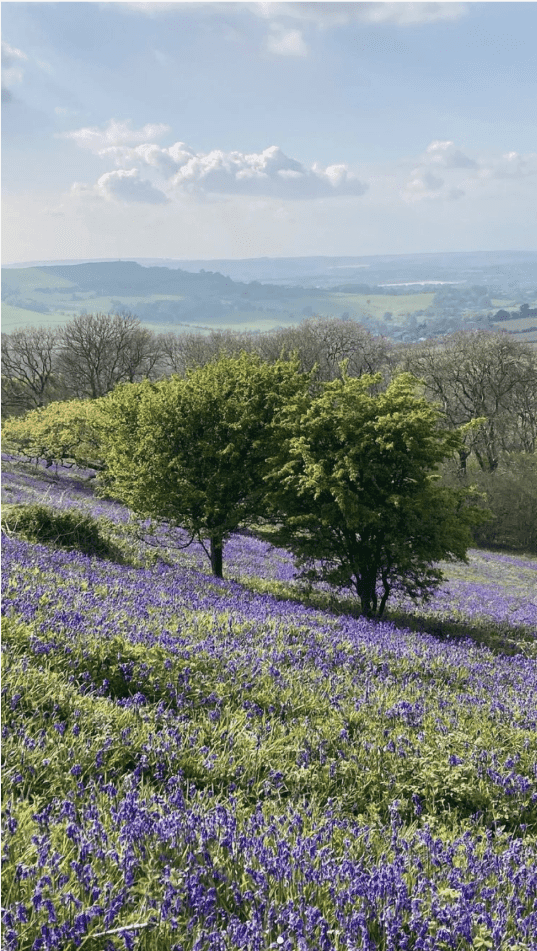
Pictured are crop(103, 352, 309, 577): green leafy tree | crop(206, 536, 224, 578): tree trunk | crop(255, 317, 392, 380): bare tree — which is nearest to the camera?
crop(103, 352, 309, 577): green leafy tree

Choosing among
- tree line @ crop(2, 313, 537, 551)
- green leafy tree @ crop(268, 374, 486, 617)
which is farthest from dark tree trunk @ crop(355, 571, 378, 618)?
tree line @ crop(2, 313, 537, 551)

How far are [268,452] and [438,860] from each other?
12.5 m

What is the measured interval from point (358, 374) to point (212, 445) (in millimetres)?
49978

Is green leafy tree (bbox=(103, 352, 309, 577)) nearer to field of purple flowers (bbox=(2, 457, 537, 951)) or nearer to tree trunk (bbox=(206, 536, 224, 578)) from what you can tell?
tree trunk (bbox=(206, 536, 224, 578))

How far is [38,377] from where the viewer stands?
67125 millimetres

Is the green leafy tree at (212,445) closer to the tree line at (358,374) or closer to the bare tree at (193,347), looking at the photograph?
the tree line at (358,374)

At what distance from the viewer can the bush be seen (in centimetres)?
1428

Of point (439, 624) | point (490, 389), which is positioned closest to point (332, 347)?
point (490, 389)

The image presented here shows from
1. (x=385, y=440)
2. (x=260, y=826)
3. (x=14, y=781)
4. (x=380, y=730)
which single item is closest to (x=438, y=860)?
(x=260, y=826)

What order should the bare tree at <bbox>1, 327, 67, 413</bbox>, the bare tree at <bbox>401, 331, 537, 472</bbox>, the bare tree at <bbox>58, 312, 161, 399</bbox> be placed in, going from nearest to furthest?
the bare tree at <bbox>401, 331, 537, 472</bbox>
the bare tree at <bbox>1, 327, 67, 413</bbox>
the bare tree at <bbox>58, 312, 161, 399</bbox>

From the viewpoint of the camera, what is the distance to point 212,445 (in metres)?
15.8

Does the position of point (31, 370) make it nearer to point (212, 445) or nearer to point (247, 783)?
point (212, 445)

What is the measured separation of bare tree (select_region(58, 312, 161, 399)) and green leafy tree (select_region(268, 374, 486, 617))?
52.0 meters

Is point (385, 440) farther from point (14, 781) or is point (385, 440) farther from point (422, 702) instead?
point (14, 781)
